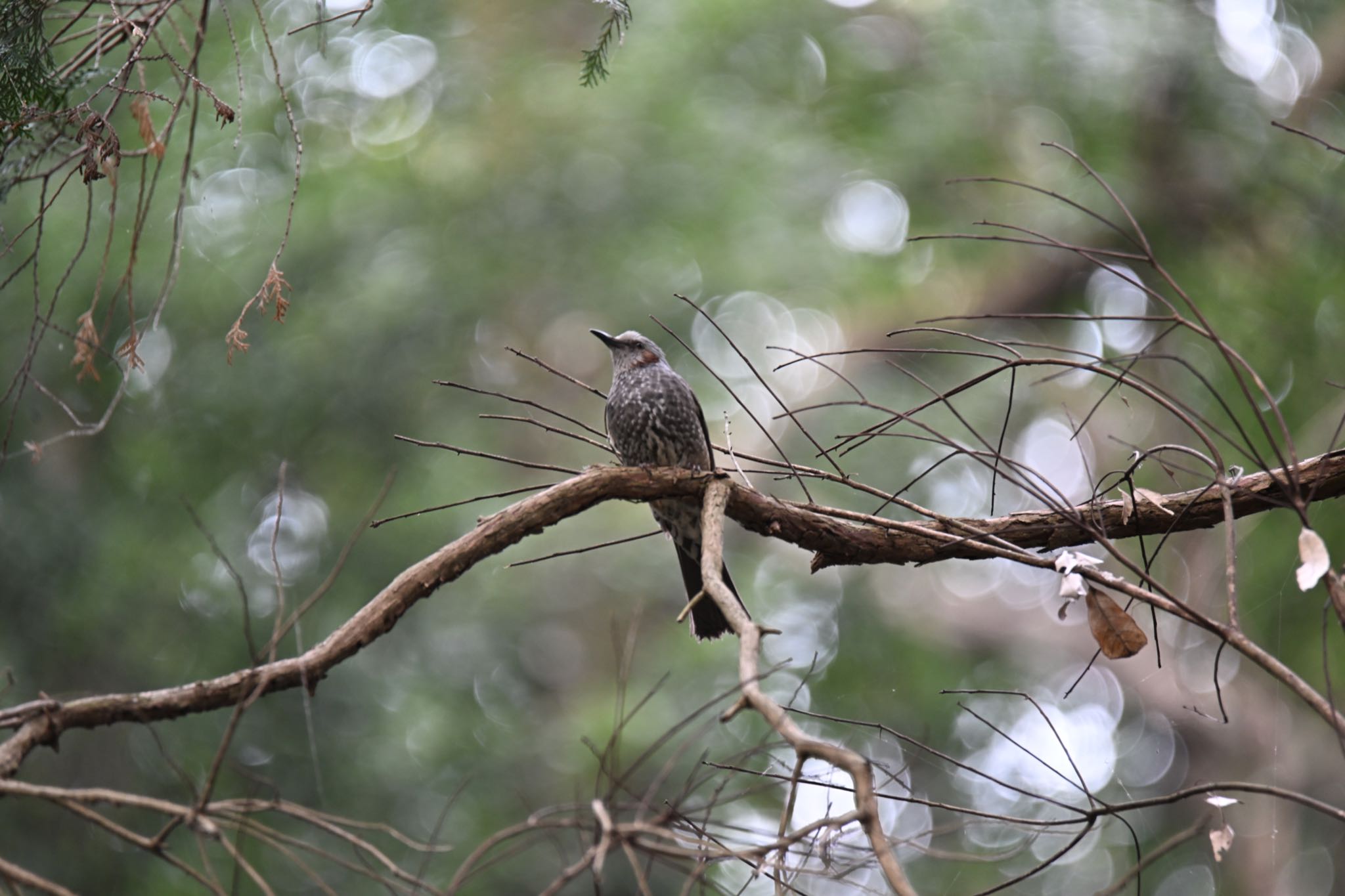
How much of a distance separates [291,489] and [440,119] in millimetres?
3283

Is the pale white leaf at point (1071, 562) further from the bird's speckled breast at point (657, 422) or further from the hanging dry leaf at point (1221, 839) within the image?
the bird's speckled breast at point (657, 422)

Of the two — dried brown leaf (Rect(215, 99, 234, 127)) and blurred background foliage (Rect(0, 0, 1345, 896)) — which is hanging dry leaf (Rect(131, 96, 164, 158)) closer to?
dried brown leaf (Rect(215, 99, 234, 127))

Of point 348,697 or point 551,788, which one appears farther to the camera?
point 551,788

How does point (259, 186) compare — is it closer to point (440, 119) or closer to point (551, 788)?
point (440, 119)

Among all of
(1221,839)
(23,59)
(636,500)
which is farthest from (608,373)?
(1221,839)

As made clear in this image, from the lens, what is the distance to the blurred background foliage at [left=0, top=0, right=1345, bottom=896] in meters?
6.23

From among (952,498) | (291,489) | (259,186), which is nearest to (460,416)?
(291,489)

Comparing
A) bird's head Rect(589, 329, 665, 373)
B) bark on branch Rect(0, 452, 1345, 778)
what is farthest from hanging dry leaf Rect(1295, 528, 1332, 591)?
bird's head Rect(589, 329, 665, 373)

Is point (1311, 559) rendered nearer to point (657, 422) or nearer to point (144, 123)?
point (144, 123)

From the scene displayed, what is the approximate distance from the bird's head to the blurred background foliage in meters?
1.60

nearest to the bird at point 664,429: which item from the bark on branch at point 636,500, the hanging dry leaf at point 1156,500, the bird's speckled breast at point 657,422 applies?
the bird's speckled breast at point 657,422

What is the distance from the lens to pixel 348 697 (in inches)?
251

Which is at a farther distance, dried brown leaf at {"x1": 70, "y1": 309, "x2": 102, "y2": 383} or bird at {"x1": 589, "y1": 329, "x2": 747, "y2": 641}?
bird at {"x1": 589, "y1": 329, "x2": 747, "y2": 641}

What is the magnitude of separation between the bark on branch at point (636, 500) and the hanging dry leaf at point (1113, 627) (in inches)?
5.8
